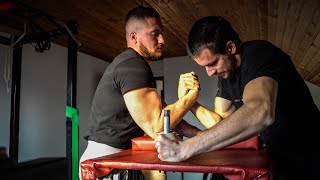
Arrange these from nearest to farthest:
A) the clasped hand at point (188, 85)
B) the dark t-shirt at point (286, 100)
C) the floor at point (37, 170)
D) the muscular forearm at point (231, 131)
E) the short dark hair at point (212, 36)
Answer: the muscular forearm at point (231, 131) < the dark t-shirt at point (286, 100) < the short dark hair at point (212, 36) < the clasped hand at point (188, 85) < the floor at point (37, 170)

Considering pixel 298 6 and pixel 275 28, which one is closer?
pixel 298 6

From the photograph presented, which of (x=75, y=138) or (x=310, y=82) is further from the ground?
(x=310, y=82)

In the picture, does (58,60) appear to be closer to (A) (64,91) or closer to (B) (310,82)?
(A) (64,91)

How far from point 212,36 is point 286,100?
35cm

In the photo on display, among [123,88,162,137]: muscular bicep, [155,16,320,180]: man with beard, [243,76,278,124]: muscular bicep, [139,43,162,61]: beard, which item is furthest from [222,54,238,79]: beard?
[139,43,162,61]: beard

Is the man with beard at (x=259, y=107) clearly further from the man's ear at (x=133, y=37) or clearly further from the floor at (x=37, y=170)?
the floor at (x=37, y=170)

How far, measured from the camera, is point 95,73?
16.1ft

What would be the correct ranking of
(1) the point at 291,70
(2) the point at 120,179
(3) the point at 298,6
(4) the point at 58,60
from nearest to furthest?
(1) the point at 291,70, (2) the point at 120,179, (3) the point at 298,6, (4) the point at 58,60

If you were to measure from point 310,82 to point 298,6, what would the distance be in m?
4.29

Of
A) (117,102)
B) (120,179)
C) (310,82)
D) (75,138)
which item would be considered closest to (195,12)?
(75,138)

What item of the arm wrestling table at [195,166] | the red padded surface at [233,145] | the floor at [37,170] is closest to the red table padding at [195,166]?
the arm wrestling table at [195,166]

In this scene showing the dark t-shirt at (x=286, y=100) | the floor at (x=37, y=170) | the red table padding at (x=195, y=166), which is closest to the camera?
the red table padding at (x=195, y=166)

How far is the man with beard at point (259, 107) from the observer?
89 centimetres

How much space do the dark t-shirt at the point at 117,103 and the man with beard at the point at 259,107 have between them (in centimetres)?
26
